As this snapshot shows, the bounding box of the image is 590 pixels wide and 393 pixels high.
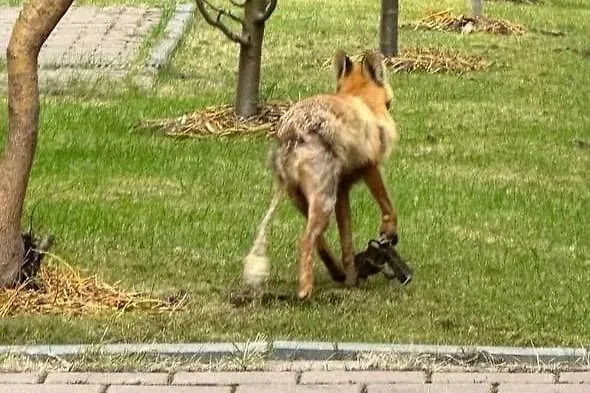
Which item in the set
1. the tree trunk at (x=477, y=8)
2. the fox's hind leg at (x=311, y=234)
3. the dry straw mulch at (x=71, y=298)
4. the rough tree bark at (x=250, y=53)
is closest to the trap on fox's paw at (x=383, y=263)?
the fox's hind leg at (x=311, y=234)

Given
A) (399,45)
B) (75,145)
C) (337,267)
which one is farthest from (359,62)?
(399,45)

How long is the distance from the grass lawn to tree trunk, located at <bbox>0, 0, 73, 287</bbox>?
38 cm

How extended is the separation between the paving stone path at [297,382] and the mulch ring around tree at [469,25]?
Answer: 10.9m

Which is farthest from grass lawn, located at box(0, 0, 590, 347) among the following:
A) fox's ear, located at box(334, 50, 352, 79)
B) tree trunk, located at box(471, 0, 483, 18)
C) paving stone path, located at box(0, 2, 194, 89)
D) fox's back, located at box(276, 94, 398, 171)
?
tree trunk, located at box(471, 0, 483, 18)

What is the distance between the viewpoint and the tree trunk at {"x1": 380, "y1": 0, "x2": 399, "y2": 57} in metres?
13.2

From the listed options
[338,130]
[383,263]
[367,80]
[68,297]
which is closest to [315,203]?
[338,130]

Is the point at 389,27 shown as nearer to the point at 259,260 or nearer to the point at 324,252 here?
the point at 324,252

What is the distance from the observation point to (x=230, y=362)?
534 centimetres

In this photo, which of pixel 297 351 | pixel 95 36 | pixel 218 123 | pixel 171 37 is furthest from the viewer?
pixel 95 36

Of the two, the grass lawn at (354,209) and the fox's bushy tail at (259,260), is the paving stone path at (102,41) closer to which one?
the grass lawn at (354,209)

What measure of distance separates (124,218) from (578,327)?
2884 millimetres

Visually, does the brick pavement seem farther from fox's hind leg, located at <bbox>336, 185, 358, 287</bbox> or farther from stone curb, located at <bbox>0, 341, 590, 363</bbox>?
fox's hind leg, located at <bbox>336, 185, 358, 287</bbox>

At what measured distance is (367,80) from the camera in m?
6.51

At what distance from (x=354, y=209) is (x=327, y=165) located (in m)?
1.95
